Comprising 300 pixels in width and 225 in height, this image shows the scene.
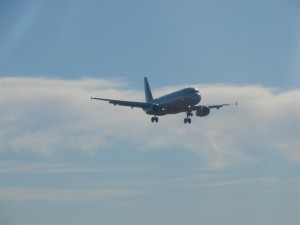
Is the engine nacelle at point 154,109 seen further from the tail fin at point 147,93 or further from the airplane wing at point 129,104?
the tail fin at point 147,93

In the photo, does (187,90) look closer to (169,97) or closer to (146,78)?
(169,97)

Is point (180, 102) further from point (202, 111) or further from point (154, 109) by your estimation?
point (202, 111)

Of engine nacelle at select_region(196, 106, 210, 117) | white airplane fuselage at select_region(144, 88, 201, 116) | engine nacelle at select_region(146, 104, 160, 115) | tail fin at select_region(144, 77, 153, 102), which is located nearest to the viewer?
white airplane fuselage at select_region(144, 88, 201, 116)

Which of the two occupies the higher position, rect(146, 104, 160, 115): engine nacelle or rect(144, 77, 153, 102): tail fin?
rect(144, 77, 153, 102): tail fin

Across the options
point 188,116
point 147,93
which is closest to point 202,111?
point 188,116

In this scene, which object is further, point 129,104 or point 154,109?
point 129,104

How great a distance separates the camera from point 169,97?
379 feet

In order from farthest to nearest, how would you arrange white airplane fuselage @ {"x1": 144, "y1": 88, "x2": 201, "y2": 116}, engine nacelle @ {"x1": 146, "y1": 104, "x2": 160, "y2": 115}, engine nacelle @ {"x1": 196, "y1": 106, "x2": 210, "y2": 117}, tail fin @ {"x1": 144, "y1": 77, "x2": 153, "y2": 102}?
tail fin @ {"x1": 144, "y1": 77, "x2": 153, "y2": 102} → engine nacelle @ {"x1": 196, "y1": 106, "x2": 210, "y2": 117} → engine nacelle @ {"x1": 146, "y1": 104, "x2": 160, "y2": 115} → white airplane fuselage @ {"x1": 144, "y1": 88, "x2": 201, "y2": 116}

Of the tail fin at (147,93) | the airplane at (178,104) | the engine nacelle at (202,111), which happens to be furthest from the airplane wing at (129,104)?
the tail fin at (147,93)

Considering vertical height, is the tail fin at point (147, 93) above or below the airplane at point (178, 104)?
above

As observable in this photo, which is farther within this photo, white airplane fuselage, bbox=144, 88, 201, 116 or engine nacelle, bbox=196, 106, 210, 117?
engine nacelle, bbox=196, 106, 210, 117

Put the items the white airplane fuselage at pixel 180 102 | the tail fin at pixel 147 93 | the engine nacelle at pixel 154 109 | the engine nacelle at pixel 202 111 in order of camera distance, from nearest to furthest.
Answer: the white airplane fuselage at pixel 180 102, the engine nacelle at pixel 154 109, the engine nacelle at pixel 202 111, the tail fin at pixel 147 93

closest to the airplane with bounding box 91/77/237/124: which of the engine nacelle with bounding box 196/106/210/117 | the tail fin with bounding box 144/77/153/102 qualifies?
the engine nacelle with bounding box 196/106/210/117

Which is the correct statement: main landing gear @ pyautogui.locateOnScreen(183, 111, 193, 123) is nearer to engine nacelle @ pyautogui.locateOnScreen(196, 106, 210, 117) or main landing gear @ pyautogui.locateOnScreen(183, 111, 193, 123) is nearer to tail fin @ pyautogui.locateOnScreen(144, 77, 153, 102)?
engine nacelle @ pyautogui.locateOnScreen(196, 106, 210, 117)
